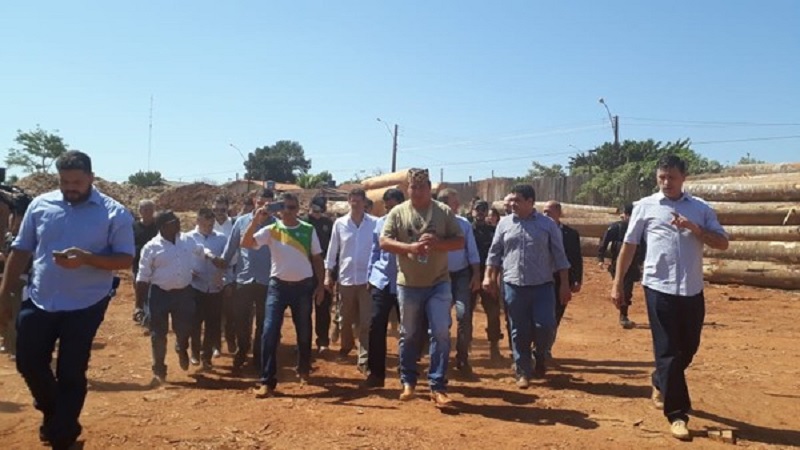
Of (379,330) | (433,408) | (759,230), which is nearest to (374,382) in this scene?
(379,330)

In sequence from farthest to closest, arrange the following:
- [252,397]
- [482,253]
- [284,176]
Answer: [284,176]
[482,253]
[252,397]

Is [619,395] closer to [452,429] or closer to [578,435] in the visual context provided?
[578,435]

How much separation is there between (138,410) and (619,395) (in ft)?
14.5

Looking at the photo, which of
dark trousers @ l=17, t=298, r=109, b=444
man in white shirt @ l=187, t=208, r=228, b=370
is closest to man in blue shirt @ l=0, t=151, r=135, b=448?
dark trousers @ l=17, t=298, r=109, b=444

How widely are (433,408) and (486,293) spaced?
245cm

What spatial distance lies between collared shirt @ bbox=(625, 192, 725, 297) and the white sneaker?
3.20 feet

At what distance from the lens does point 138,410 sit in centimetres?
623

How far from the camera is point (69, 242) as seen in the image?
15.6ft

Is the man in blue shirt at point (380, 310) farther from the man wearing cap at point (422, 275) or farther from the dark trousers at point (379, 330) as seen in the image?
the man wearing cap at point (422, 275)

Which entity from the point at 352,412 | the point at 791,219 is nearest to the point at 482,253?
the point at 352,412

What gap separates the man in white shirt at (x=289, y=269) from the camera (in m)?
6.96

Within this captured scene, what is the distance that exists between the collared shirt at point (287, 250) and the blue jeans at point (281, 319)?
86mm

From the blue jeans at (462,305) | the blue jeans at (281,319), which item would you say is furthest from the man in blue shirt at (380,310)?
the blue jeans at (462,305)

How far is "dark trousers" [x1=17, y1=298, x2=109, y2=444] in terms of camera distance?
4.71 m
